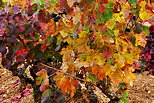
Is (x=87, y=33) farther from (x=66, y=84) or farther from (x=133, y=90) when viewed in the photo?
(x=133, y=90)

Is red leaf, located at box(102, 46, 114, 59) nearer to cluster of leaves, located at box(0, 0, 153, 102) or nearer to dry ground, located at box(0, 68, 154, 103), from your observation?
cluster of leaves, located at box(0, 0, 153, 102)

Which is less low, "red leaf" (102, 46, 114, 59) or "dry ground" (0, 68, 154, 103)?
"red leaf" (102, 46, 114, 59)

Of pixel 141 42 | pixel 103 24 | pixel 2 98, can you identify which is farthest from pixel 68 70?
pixel 2 98

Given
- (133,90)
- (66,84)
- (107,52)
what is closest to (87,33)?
(107,52)

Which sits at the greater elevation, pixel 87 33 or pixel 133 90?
pixel 87 33

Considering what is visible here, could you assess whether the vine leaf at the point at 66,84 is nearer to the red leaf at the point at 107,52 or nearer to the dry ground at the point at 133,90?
the red leaf at the point at 107,52

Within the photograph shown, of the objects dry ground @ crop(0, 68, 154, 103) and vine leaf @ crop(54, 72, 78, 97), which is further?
dry ground @ crop(0, 68, 154, 103)

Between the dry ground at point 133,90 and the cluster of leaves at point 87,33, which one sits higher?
the cluster of leaves at point 87,33

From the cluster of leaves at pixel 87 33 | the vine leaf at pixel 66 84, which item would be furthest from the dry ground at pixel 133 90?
the vine leaf at pixel 66 84

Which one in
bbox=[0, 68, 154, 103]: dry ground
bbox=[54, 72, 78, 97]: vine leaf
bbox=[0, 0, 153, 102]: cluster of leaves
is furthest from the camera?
bbox=[0, 68, 154, 103]: dry ground

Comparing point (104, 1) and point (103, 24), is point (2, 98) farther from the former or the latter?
point (104, 1)

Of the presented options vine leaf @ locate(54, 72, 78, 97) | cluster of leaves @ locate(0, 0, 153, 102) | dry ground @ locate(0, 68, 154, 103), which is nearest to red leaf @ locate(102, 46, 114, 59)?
cluster of leaves @ locate(0, 0, 153, 102)

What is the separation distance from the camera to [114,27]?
152 cm

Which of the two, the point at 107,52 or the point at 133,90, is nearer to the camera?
the point at 107,52
